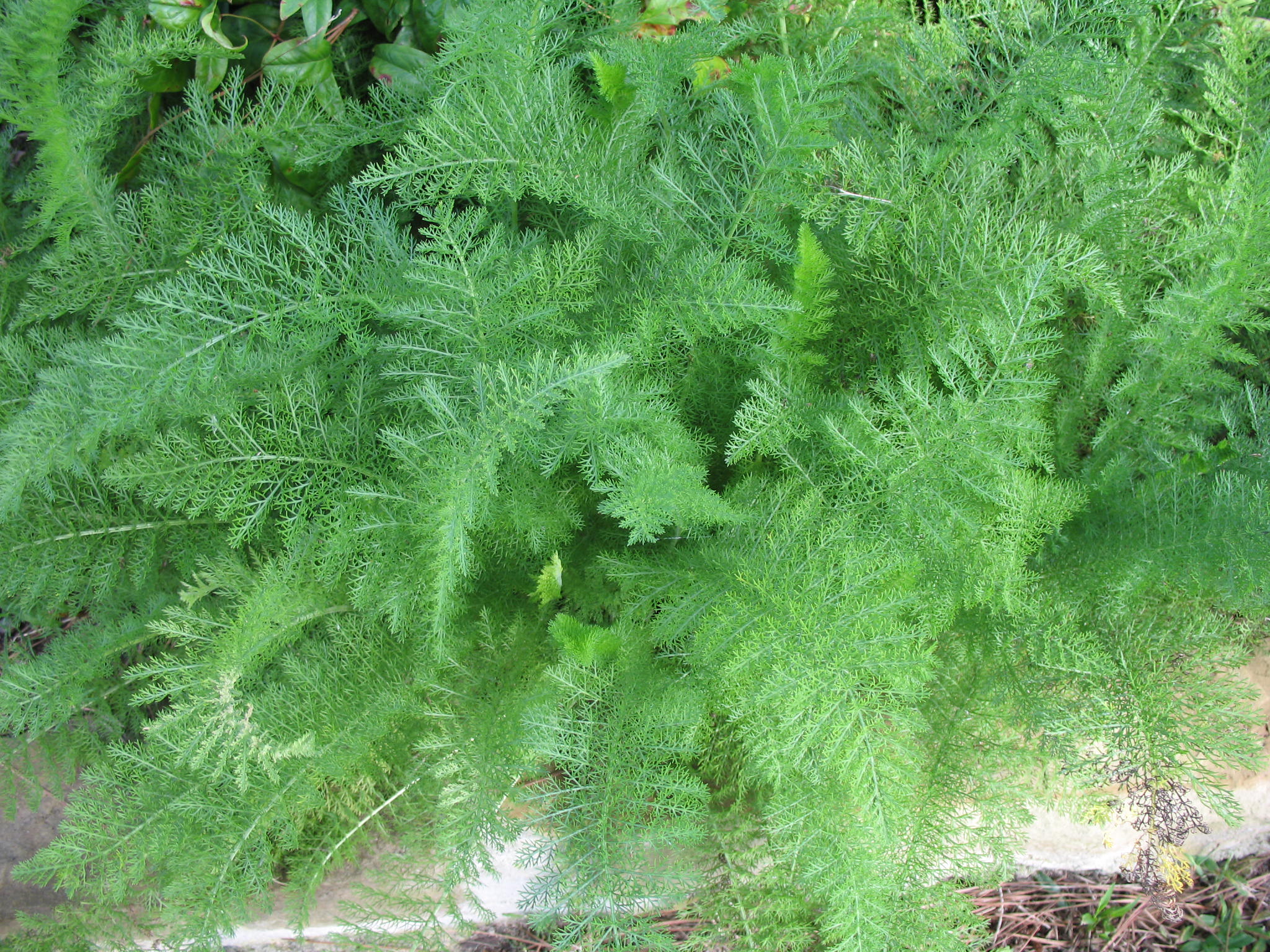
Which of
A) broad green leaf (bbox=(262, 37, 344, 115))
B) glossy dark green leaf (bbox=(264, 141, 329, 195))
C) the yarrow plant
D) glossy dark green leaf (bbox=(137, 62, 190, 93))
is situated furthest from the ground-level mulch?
glossy dark green leaf (bbox=(137, 62, 190, 93))

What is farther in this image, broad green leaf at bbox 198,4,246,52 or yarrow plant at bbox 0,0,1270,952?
broad green leaf at bbox 198,4,246,52

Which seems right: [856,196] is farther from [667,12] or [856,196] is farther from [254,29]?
[254,29]

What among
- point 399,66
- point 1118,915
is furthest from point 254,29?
point 1118,915

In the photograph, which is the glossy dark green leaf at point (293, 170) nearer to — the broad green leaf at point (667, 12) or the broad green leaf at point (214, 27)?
the broad green leaf at point (214, 27)

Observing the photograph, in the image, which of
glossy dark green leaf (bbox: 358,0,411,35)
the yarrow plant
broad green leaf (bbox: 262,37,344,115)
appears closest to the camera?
the yarrow plant

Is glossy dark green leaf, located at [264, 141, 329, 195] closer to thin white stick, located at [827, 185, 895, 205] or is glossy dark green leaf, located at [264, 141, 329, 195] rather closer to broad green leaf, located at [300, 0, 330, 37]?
broad green leaf, located at [300, 0, 330, 37]

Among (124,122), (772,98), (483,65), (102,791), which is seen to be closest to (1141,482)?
(772,98)

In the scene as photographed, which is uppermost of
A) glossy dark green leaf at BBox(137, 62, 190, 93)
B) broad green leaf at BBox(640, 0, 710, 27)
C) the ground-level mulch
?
broad green leaf at BBox(640, 0, 710, 27)
